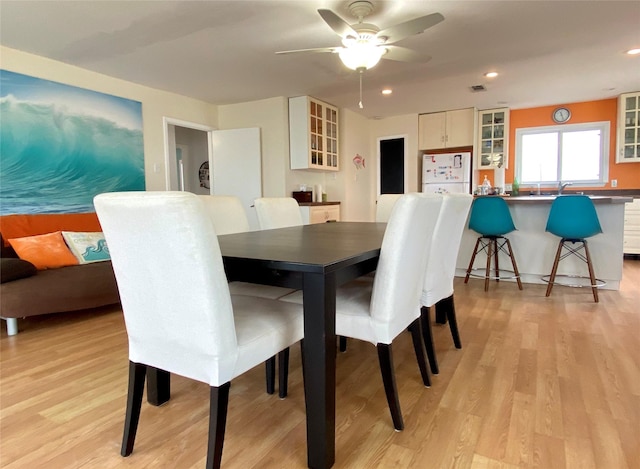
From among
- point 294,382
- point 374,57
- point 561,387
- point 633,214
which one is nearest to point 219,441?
point 294,382

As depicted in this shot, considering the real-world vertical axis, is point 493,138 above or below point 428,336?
above

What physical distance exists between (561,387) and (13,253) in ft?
12.6

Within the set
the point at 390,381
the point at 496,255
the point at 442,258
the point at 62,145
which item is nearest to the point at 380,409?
the point at 390,381

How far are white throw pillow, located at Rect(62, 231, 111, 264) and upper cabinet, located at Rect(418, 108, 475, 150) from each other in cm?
485

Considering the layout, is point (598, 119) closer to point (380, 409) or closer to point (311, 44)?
point (311, 44)

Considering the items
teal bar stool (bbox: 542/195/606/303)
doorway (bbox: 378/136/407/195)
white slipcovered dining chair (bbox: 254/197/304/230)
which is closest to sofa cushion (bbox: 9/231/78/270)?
white slipcovered dining chair (bbox: 254/197/304/230)

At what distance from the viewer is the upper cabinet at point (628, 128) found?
509cm

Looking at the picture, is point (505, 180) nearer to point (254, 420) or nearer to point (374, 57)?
point (374, 57)

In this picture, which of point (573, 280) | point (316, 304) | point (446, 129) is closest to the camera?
point (316, 304)

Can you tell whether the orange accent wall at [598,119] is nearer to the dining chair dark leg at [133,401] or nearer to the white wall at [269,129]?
the white wall at [269,129]

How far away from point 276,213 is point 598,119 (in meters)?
5.42

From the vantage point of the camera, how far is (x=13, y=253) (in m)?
3.00

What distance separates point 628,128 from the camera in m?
5.17

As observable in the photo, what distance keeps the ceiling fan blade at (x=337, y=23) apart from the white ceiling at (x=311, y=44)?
0.98 ft
